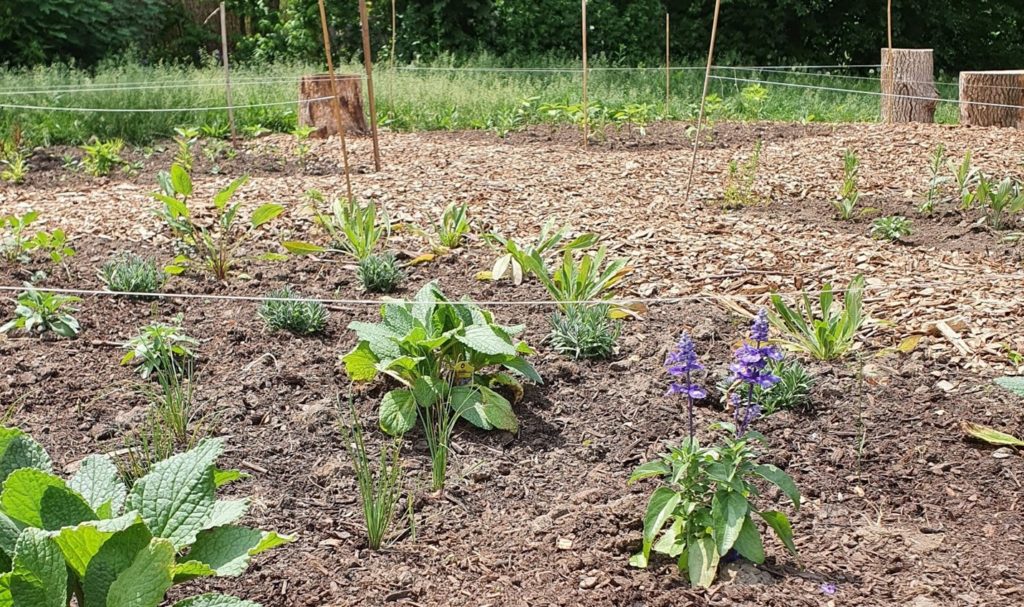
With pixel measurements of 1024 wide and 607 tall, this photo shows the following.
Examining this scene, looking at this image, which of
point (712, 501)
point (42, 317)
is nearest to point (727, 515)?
point (712, 501)

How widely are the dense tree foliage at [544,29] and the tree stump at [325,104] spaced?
466cm

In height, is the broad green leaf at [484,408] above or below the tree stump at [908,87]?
below

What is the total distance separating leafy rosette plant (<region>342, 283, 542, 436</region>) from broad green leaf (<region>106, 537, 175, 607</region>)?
1230mm

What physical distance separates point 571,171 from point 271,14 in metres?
10.5

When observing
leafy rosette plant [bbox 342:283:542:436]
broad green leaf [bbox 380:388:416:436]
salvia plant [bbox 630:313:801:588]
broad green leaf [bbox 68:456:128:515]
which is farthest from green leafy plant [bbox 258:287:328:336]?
salvia plant [bbox 630:313:801:588]

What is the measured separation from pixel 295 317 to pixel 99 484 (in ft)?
5.39

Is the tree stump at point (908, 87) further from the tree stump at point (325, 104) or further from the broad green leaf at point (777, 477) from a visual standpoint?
the broad green leaf at point (777, 477)

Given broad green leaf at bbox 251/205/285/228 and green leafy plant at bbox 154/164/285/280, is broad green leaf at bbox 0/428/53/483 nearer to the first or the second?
green leafy plant at bbox 154/164/285/280

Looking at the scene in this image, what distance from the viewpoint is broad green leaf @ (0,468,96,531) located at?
2064mm

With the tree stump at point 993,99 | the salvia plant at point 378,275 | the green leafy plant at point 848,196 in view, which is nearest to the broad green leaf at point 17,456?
the salvia plant at point 378,275

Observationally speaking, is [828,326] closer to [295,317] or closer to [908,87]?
[295,317]

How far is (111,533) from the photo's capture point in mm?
1947

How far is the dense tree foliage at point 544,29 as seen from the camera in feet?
42.8

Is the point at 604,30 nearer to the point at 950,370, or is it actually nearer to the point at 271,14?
the point at 271,14
